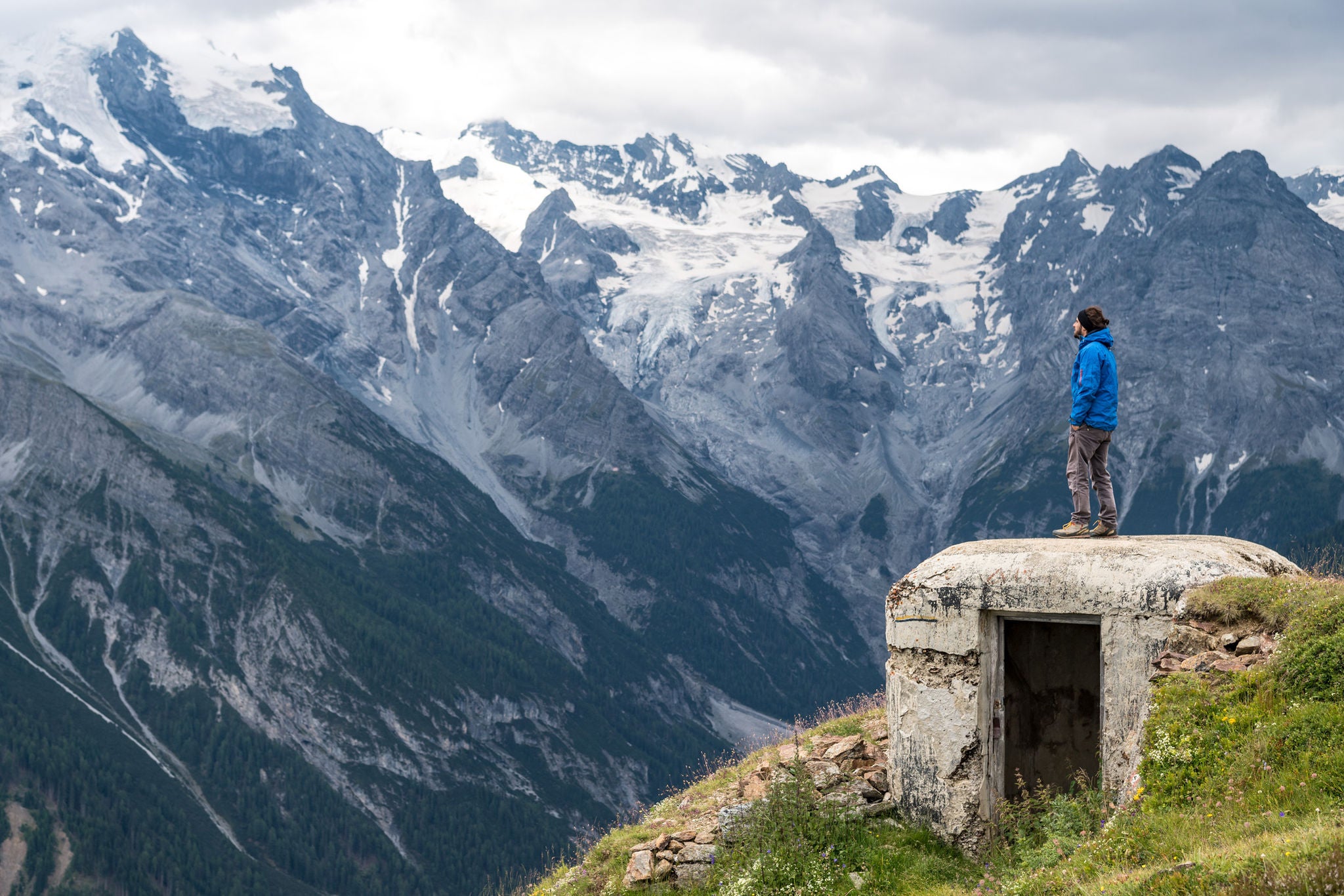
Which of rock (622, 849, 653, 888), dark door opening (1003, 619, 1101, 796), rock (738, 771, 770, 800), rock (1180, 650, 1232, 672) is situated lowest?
rock (622, 849, 653, 888)

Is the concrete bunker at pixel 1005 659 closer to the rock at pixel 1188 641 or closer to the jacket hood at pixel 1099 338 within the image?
the rock at pixel 1188 641

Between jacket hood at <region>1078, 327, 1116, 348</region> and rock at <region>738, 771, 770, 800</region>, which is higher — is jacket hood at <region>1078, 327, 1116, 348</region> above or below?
above

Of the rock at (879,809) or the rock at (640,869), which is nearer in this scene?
the rock at (640,869)

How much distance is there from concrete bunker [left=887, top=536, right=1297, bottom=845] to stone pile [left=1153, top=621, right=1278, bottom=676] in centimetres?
26

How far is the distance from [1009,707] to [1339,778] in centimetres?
719

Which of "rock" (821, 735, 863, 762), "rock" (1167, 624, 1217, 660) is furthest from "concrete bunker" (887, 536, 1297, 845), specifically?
"rock" (821, 735, 863, 762)

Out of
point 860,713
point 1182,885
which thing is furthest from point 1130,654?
point 860,713

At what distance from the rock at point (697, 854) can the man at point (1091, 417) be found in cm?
771

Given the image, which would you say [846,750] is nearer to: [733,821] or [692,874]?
[733,821]

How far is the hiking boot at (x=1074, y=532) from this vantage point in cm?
2027

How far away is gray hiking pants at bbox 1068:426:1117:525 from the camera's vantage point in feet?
67.1

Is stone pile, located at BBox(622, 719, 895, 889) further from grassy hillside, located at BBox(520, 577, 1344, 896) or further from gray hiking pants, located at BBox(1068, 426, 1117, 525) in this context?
gray hiking pants, located at BBox(1068, 426, 1117, 525)

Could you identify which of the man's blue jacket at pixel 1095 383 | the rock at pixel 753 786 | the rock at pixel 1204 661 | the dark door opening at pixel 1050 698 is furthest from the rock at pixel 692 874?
the man's blue jacket at pixel 1095 383

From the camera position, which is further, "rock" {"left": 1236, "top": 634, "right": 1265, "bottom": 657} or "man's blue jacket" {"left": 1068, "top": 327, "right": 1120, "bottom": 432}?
"man's blue jacket" {"left": 1068, "top": 327, "right": 1120, "bottom": 432}
